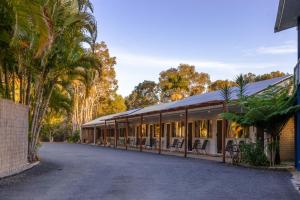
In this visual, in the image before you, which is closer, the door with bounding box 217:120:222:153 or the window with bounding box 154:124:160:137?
the door with bounding box 217:120:222:153

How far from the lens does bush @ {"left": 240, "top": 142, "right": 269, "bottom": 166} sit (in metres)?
15.9

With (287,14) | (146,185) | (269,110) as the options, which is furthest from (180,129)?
(146,185)

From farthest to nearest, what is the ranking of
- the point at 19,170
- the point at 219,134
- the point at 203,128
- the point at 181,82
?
1. the point at 181,82
2. the point at 203,128
3. the point at 219,134
4. the point at 19,170

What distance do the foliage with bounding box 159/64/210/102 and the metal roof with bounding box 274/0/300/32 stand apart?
34.1m

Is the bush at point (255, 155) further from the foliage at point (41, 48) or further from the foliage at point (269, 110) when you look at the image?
the foliage at point (41, 48)

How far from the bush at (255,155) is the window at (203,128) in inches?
337

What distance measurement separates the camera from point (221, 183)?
10.9 metres

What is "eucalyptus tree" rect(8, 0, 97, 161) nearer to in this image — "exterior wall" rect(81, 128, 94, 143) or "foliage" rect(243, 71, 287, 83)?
"exterior wall" rect(81, 128, 94, 143)

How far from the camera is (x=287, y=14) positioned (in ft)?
54.0

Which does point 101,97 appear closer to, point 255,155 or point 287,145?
point 287,145

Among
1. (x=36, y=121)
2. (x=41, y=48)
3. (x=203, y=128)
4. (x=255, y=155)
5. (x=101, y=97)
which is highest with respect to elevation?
(x=101, y=97)

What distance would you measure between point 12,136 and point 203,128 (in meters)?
15.1

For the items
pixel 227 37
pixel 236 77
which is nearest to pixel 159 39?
pixel 227 37

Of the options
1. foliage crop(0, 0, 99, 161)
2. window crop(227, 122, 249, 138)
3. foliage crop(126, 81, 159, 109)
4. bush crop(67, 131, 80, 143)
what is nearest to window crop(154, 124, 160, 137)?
window crop(227, 122, 249, 138)
